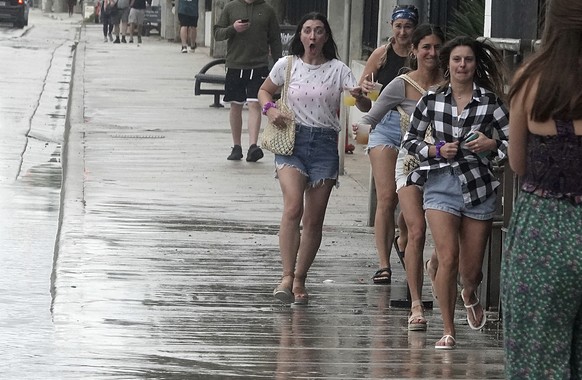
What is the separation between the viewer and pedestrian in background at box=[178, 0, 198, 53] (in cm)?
3809

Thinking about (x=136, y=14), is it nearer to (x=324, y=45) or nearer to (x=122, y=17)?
(x=122, y=17)

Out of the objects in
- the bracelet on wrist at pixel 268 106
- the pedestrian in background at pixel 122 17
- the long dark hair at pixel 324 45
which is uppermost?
the long dark hair at pixel 324 45

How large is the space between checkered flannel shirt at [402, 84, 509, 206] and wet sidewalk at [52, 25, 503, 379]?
0.94 metres

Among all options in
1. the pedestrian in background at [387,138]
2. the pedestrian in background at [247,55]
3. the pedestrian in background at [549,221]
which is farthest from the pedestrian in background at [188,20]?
the pedestrian in background at [549,221]

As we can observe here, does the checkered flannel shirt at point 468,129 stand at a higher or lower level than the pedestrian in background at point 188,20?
higher

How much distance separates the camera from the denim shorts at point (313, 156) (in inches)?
336

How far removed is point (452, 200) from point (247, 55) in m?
8.32

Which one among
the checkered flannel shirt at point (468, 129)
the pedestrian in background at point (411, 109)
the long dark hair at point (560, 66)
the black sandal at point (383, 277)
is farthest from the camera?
the black sandal at point (383, 277)

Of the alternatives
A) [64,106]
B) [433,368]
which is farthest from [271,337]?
[64,106]

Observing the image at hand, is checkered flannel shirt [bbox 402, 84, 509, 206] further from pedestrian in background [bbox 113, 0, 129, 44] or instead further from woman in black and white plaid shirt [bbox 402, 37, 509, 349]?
pedestrian in background [bbox 113, 0, 129, 44]

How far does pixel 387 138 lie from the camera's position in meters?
8.94

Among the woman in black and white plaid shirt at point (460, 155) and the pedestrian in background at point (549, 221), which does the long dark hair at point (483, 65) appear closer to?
the woman in black and white plaid shirt at point (460, 155)

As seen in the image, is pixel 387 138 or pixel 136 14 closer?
pixel 387 138

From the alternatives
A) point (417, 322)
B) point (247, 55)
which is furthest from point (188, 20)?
point (417, 322)
